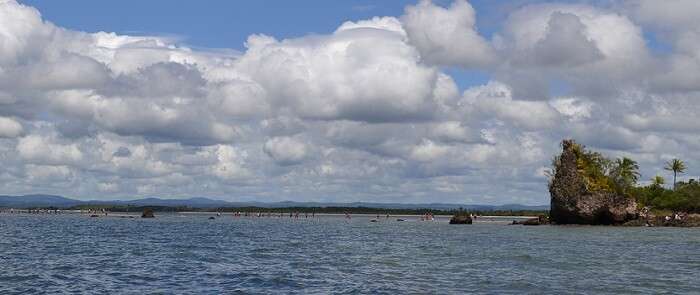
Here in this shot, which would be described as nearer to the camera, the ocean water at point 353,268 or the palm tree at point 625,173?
the ocean water at point 353,268

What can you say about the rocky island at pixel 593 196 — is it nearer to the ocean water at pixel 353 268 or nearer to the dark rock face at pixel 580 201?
the dark rock face at pixel 580 201

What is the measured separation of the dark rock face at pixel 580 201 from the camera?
122 m

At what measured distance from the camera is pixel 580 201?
401 feet

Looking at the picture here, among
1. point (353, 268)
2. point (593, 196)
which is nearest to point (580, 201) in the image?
point (593, 196)

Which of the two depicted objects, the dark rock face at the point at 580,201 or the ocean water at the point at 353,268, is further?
the dark rock face at the point at 580,201

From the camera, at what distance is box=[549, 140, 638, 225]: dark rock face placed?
122m

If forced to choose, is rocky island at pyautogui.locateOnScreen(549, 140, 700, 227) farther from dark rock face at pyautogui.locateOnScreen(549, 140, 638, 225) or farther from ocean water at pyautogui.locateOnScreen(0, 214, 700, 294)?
ocean water at pyautogui.locateOnScreen(0, 214, 700, 294)

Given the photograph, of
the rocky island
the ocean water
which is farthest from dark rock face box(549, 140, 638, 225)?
the ocean water

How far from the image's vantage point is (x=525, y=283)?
1729 inches

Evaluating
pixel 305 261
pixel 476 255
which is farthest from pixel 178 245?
pixel 476 255

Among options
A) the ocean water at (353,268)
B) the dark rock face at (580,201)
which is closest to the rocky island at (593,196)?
the dark rock face at (580,201)

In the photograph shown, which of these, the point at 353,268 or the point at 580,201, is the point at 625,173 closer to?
the point at 580,201

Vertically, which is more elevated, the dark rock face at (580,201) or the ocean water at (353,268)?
the dark rock face at (580,201)

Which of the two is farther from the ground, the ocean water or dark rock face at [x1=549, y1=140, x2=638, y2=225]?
dark rock face at [x1=549, y1=140, x2=638, y2=225]
